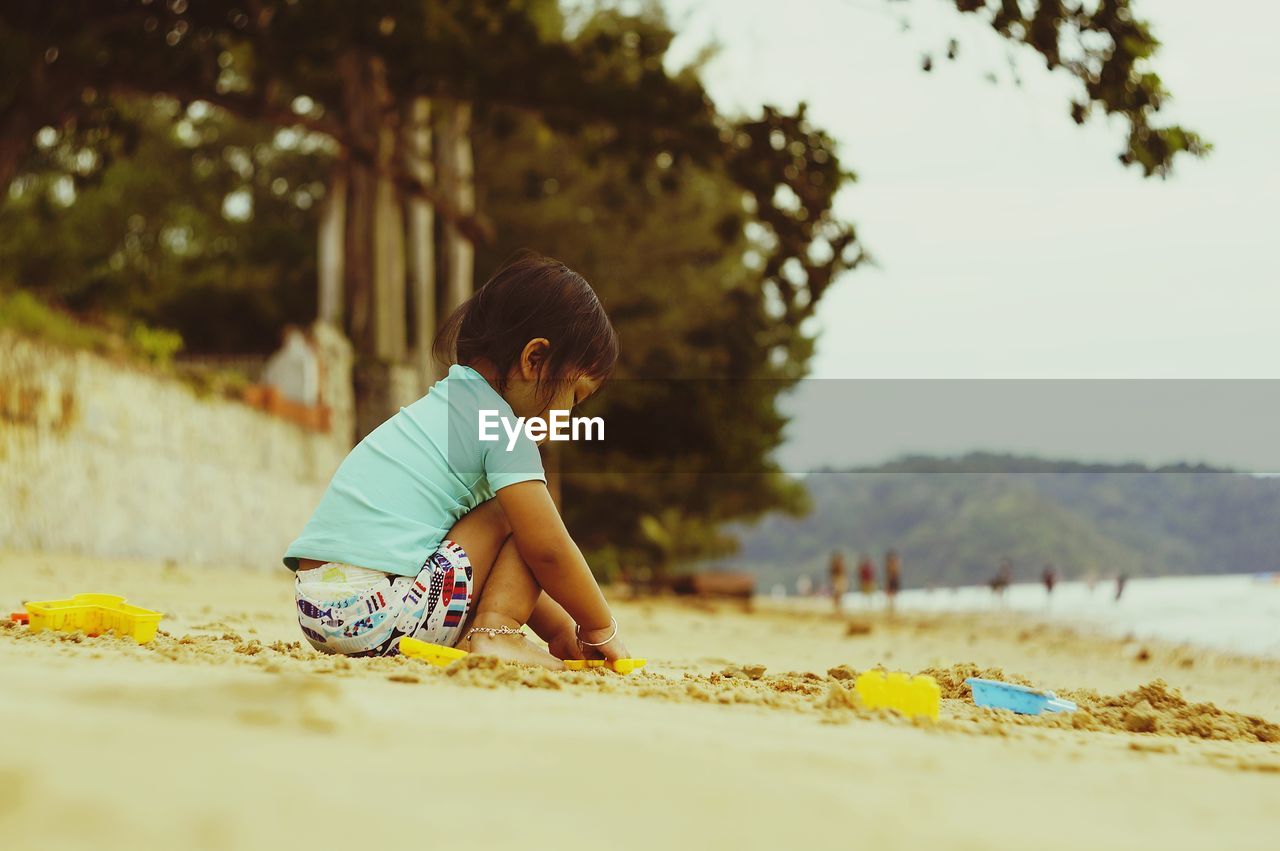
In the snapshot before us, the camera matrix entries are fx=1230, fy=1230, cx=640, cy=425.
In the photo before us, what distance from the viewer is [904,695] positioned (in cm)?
249

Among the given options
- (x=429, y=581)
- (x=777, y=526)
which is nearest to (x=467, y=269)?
(x=429, y=581)

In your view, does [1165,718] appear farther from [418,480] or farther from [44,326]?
[44,326]

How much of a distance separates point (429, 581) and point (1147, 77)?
18.4ft

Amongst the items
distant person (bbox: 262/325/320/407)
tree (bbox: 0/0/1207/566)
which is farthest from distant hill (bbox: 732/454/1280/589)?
distant person (bbox: 262/325/320/407)

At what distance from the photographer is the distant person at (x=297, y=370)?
12.0 m

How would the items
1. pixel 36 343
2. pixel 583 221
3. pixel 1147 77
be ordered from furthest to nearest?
Answer: pixel 583 221 < pixel 36 343 < pixel 1147 77

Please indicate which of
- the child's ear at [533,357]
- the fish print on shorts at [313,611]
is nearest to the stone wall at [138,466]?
the fish print on shorts at [313,611]

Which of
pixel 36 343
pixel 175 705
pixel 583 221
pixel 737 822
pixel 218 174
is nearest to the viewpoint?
pixel 737 822

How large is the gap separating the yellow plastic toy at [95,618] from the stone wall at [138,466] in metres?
4.94

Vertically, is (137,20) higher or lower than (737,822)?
higher

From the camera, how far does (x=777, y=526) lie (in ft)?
209

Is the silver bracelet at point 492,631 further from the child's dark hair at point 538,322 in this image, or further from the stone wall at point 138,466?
the stone wall at point 138,466

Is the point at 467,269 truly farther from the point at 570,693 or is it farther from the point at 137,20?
the point at 570,693

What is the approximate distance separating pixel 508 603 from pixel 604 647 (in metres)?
0.30
